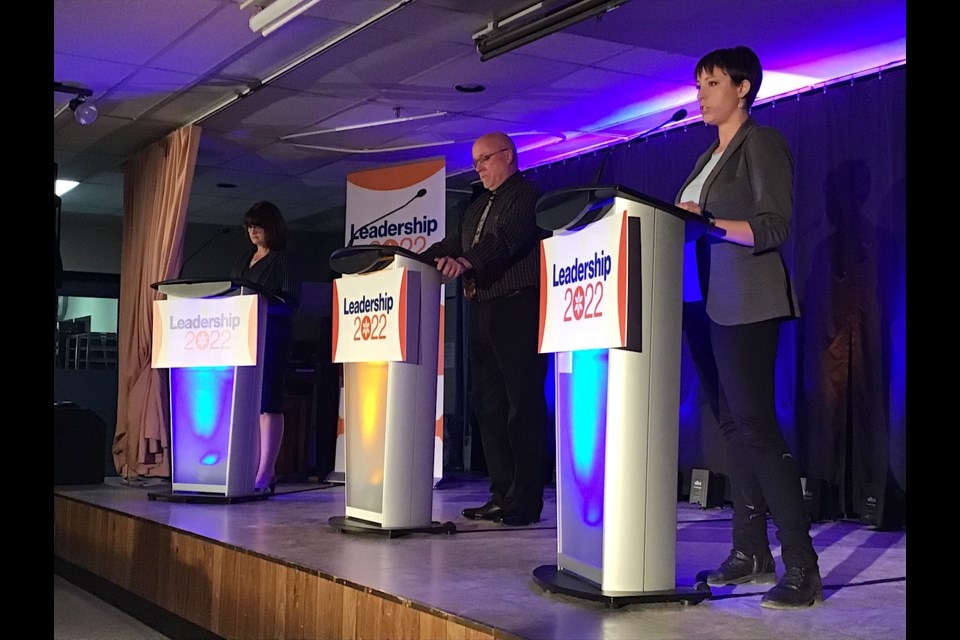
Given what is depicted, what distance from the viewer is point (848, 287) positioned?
4.62m

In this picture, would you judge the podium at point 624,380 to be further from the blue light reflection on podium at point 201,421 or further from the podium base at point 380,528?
the blue light reflection on podium at point 201,421

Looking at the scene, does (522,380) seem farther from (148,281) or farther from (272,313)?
(148,281)

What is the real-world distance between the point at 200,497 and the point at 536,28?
238 centimetres

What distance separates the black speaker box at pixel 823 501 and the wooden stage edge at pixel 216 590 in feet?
8.90

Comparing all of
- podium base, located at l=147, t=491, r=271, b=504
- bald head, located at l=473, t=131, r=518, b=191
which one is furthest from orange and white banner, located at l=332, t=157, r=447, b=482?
bald head, located at l=473, t=131, r=518, b=191

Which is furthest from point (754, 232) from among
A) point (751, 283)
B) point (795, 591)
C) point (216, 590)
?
point (216, 590)

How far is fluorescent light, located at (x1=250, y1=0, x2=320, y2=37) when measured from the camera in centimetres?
394

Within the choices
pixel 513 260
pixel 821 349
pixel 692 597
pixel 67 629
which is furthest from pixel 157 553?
pixel 821 349

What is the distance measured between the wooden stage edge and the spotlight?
2249 mm

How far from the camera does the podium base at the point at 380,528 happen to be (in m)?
3.13

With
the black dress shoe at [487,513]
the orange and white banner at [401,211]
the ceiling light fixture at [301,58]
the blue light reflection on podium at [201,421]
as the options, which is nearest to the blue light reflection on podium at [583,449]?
the black dress shoe at [487,513]

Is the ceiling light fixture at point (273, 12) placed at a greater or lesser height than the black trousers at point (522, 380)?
greater

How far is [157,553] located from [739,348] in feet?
7.31

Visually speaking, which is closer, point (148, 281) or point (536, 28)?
point (536, 28)
